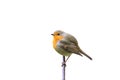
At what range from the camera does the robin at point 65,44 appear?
445 centimetres

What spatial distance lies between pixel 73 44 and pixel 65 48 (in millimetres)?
91

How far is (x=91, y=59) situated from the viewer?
176 inches

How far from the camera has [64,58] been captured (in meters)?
4.57

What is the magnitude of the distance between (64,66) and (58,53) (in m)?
0.13

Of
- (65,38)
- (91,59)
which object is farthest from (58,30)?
(91,59)

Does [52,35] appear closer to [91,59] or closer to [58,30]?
[58,30]

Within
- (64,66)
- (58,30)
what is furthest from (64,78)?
(58,30)

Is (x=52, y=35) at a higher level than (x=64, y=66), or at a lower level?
higher

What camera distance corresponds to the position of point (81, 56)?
448 cm

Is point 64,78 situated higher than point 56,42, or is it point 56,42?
point 56,42

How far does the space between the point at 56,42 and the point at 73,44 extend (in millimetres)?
171

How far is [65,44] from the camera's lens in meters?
4.51

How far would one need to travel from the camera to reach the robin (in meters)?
4.45

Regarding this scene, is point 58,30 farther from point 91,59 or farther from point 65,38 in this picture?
point 91,59
